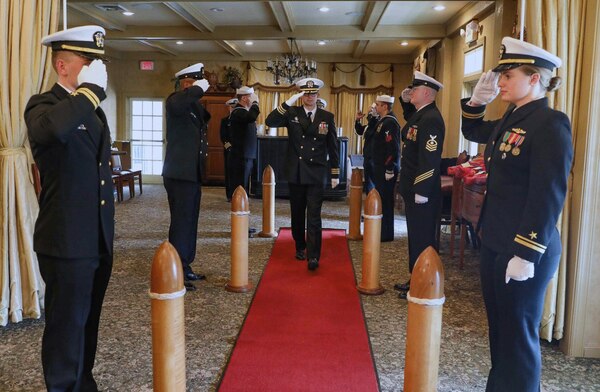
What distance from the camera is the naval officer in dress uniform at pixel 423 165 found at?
11.9ft

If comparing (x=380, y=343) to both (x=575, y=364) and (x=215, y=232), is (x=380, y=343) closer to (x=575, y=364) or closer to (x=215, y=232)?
(x=575, y=364)

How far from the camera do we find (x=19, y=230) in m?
3.13

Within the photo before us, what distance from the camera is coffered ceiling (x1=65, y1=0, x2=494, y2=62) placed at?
740cm

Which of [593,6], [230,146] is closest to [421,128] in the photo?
[593,6]

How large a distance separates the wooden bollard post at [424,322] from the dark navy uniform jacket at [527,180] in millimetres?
429

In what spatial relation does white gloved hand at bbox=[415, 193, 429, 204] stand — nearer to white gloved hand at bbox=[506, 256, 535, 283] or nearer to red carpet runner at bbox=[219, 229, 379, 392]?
red carpet runner at bbox=[219, 229, 379, 392]

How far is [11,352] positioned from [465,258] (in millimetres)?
4187

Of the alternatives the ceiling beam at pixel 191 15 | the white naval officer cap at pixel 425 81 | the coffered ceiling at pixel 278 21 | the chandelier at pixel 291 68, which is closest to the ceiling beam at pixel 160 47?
the coffered ceiling at pixel 278 21

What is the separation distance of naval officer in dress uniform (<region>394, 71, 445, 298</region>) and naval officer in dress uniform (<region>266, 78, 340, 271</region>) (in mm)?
859

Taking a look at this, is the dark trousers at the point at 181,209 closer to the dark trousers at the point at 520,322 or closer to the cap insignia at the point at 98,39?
the cap insignia at the point at 98,39

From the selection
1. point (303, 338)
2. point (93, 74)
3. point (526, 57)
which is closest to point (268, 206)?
point (303, 338)

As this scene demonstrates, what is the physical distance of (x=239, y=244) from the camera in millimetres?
3932

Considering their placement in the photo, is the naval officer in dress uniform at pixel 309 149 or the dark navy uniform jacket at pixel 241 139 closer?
the naval officer in dress uniform at pixel 309 149

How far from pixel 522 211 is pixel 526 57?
2.06ft
